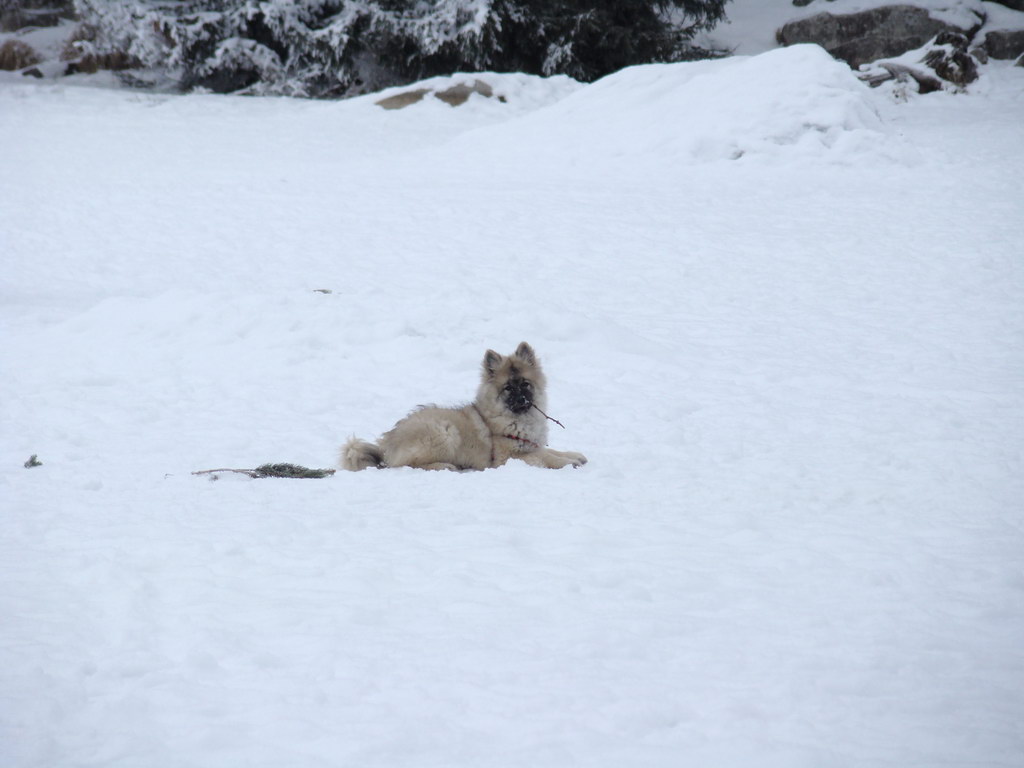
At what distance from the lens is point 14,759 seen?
2.86m

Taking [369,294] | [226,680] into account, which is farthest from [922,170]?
[226,680]

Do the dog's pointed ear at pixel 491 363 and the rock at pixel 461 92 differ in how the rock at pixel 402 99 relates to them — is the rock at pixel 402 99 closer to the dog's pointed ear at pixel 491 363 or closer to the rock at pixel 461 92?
the rock at pixel 461 92

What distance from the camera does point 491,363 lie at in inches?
270

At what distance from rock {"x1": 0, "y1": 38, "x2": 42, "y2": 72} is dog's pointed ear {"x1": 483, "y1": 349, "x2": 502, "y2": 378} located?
92.1 ft

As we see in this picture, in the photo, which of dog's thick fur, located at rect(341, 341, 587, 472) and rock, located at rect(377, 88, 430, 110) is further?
rock, located at rect(377, 88, 430, 110)

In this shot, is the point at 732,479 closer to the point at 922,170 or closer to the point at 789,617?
the point at 789,617

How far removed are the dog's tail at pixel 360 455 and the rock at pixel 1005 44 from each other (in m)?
24.9

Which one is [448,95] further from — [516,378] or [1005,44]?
[516,378]

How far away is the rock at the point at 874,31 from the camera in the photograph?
24.9m

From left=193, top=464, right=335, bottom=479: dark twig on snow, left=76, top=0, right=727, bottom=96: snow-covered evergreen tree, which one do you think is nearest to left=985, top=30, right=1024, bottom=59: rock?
left=76, top=0, right=727, bottom=96: snow-covered evergreen tree

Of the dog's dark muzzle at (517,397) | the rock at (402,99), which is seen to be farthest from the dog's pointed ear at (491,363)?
the rock at (402,99)

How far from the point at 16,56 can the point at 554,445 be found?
94.7 ft

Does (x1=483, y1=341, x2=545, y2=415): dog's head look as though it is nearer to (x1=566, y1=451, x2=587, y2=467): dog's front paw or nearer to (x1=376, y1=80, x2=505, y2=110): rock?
(x1=566, y1=451, x2=587, y2=467): dog's front paw

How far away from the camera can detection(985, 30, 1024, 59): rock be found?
2364 cm
